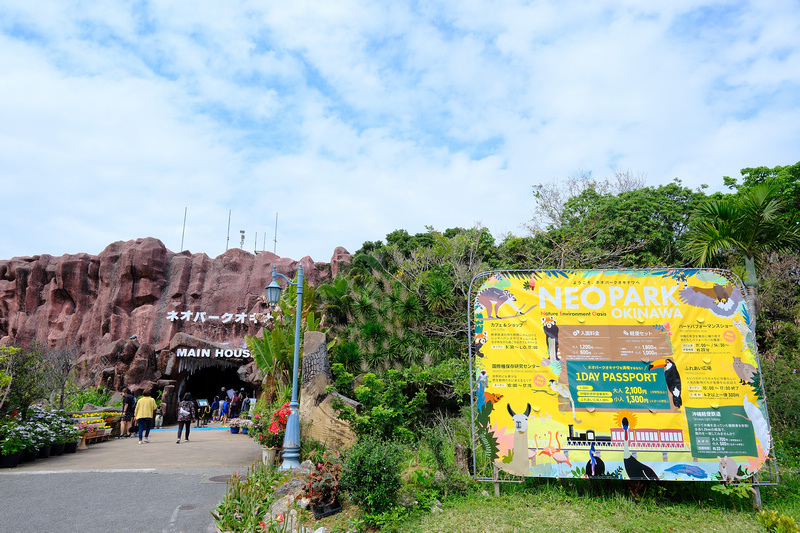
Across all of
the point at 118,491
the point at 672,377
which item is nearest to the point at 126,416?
the point at 118,491

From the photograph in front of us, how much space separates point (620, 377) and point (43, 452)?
1237cm

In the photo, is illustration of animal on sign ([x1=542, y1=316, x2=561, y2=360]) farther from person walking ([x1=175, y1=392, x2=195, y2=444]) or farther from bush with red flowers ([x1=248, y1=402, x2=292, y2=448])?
person walking ([x1=175, y1=392, x2=195, y2=444])

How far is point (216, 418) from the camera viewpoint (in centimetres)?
2469

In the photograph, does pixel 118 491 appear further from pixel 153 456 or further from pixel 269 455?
pixel 153 456

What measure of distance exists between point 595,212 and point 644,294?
40.2 ft

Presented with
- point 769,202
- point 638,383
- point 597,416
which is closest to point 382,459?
point 597,416

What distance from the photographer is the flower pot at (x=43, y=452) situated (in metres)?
10.7

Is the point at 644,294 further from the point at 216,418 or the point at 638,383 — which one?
the point at 216,418

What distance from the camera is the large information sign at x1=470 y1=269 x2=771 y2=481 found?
6000mm

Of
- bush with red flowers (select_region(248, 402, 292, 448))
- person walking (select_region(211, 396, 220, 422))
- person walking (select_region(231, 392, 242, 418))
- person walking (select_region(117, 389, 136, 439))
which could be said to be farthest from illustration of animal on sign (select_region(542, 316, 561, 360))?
person walking (select_region(211, 396, 220, 422))

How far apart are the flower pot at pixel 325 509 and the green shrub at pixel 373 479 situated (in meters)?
0.40

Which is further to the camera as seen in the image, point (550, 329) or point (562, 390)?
point (550, 329)

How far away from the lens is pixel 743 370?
621cm

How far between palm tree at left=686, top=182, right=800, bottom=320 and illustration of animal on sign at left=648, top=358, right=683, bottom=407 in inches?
123
